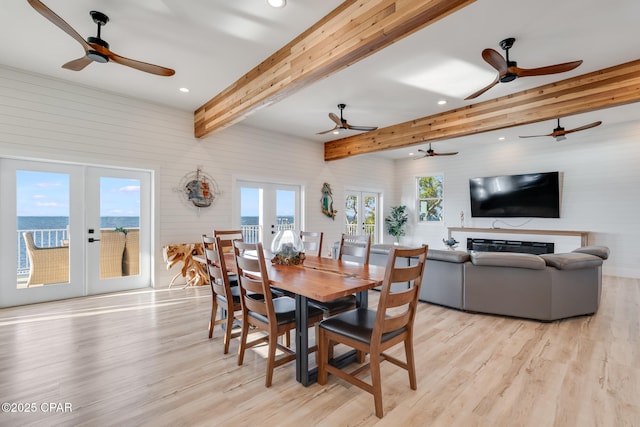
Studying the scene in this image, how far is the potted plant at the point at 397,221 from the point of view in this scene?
9.00 m

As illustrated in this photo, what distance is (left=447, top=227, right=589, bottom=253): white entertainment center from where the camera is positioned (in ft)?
20.4

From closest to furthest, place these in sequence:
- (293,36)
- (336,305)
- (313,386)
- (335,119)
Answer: (313,386) < (336,305) < (293,36) < (335,119)

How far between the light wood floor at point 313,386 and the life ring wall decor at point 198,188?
2.29 m

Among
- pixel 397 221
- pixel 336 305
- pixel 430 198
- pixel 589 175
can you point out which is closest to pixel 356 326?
pixel 336 305

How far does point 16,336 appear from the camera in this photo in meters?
3.05

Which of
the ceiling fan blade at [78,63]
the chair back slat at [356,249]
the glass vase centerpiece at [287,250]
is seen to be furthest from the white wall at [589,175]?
the ceiling fan blade at [78,63]

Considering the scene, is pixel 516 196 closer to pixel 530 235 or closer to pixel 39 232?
pixel 530 235

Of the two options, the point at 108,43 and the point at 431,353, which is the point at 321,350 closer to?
the point at 431,353

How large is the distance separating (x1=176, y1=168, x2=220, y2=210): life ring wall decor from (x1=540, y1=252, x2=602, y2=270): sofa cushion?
200 inches

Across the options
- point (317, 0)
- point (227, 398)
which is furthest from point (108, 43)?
point (227, 398)

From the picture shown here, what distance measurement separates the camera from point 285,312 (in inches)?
92.4

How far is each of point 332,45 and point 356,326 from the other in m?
2.34

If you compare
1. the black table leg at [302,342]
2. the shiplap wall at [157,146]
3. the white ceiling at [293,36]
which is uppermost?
the white ceiling at [293,36]

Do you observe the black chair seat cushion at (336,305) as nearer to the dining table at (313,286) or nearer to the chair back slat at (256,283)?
the dining table at (313,286)
